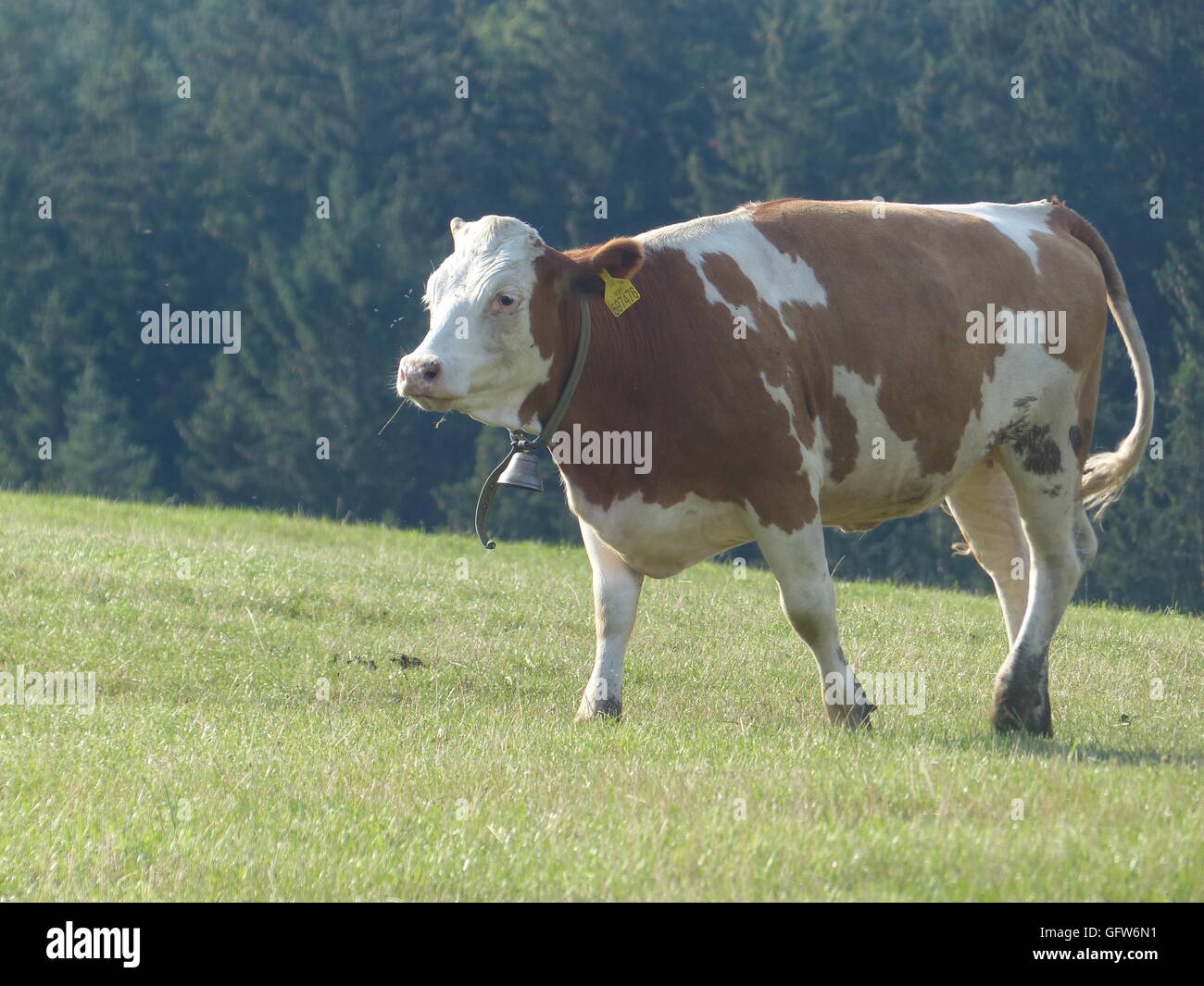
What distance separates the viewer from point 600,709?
24.9 feet

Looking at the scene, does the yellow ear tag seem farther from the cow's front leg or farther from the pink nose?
the cow's front leg

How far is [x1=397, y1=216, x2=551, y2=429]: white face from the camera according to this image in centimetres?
654

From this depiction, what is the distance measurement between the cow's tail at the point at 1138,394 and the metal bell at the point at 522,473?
324 cm

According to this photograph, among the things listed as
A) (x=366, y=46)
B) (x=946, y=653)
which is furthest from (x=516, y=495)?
(x=946, y=653)

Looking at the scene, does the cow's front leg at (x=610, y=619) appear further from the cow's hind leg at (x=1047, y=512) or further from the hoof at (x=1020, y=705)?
the cow's hind leg at (x=1047, y=512)

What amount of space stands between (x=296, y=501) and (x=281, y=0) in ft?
45.0

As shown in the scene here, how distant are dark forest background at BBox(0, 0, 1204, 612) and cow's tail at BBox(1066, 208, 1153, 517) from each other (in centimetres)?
2024

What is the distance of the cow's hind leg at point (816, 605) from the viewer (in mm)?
7027

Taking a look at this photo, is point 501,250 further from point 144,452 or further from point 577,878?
point 144,452
